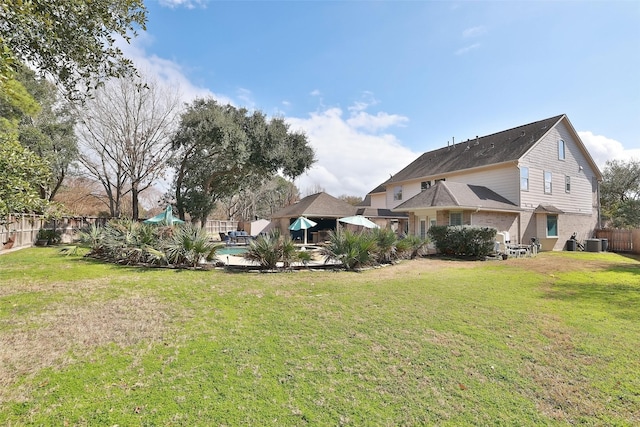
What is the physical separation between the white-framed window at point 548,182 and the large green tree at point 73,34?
26620mm

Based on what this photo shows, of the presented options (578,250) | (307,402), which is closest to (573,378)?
(307,402)

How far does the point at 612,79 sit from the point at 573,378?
15.8 meters

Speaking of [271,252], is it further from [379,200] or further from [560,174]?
[560,174]

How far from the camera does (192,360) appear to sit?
161 inches

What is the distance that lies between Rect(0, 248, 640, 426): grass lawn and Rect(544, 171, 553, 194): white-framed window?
1808cm

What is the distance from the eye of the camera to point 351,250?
38.5ft

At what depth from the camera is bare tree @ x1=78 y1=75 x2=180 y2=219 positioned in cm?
→ 2350

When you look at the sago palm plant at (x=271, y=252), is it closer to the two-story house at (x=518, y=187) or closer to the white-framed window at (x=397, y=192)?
the two-story house at (x=518, y=187)

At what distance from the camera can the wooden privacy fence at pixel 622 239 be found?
860 inches

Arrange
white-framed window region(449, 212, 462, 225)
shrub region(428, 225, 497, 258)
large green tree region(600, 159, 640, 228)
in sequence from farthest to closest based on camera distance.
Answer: large green tree region(600, 159, 640, 228) → white-framed window region(449, 212, 462, 225) → shrub region(428, 225, 497, 258)

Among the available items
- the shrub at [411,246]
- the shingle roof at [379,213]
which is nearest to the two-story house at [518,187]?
the shingle roof at [379,213]

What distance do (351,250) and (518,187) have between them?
52.8ft

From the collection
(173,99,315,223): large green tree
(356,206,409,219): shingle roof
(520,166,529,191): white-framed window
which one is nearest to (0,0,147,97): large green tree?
(173,99,315,223): large green tree

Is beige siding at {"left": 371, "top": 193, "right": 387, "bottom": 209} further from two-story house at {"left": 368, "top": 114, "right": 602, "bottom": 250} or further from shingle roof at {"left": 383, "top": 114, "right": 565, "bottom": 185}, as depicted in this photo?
two-story house at {"left": 368, "top": 114, "right": 602, "bottom": 250}
